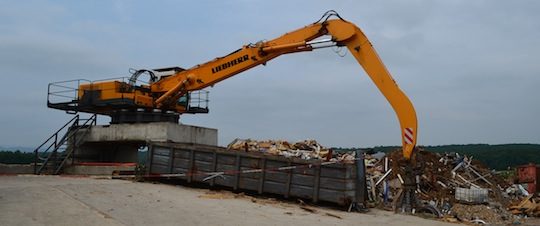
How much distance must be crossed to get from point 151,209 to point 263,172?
4.29m

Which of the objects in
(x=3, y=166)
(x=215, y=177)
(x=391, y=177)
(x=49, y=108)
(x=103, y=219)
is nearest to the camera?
(x=103, y=219)

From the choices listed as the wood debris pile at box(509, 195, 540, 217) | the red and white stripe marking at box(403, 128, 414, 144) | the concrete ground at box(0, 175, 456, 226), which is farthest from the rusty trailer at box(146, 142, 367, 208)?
the wood debris pile at box(509, 195, 540, 217)

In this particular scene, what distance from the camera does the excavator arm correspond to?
43.9 feet

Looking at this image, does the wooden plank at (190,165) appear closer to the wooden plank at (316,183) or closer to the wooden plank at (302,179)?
the wooden plank at (302,179)

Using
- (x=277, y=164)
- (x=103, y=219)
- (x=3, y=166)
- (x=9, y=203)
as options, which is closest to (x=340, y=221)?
(x=277, y=164)

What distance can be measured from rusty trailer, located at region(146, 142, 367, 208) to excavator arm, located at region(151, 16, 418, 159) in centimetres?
185

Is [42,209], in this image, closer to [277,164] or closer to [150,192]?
[150,192]

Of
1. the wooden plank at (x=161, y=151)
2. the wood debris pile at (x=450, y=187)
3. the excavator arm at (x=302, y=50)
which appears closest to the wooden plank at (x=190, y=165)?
the wooden plank at (x=161, y=151)

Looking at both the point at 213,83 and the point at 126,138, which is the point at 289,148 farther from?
the point at 126,138

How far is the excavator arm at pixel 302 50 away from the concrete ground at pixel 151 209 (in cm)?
290

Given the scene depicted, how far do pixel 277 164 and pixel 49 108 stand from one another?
14.0m

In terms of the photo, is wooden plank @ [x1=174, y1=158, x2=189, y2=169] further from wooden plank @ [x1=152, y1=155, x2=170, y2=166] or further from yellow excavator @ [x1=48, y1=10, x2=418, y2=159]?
yellow excavator @ [x1=48, y1=10, x2=418, y2=159]

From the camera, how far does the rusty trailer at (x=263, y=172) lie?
515 inches

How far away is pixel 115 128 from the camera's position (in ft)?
69.8
